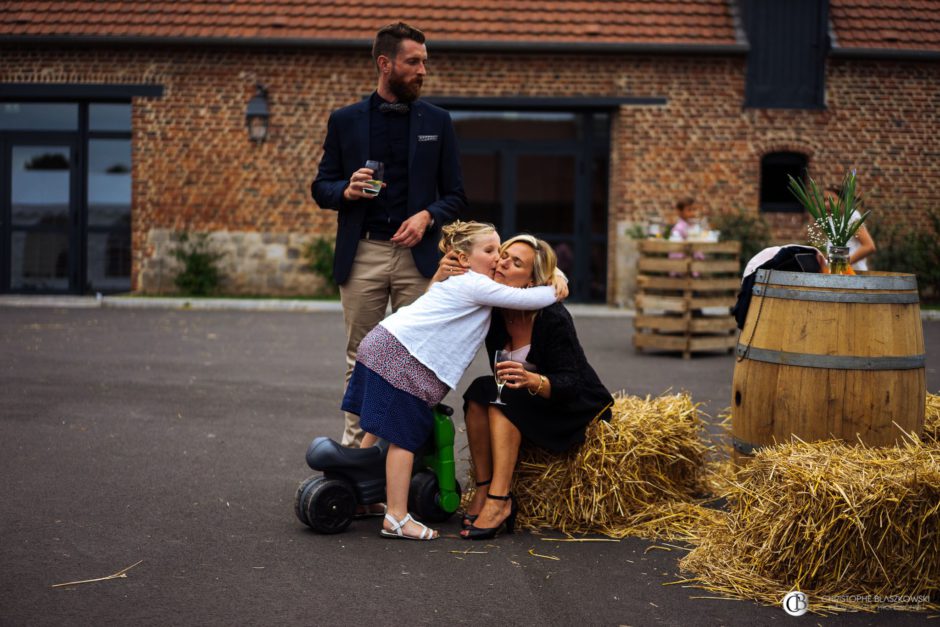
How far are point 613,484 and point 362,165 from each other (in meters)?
1.93

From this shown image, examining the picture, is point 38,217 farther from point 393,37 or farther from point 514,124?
point 393,37

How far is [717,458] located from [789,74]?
13.3m

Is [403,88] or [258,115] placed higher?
[258,115]

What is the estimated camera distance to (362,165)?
5.43m

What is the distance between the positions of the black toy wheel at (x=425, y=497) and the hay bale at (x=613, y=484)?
36cm

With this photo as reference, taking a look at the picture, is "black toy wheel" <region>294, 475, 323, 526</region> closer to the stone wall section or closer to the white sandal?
the white sandal

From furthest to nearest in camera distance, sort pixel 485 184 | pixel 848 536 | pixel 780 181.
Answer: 1. pixel 485 184
2. pixel 780 181
3. pixel 848 536

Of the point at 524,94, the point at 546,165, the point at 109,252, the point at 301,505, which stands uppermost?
the point at 524,94

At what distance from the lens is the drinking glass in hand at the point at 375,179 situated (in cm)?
511

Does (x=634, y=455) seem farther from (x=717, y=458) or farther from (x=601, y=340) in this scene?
(x=601, y=340)

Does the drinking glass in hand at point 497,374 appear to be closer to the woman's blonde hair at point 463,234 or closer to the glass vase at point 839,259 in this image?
the woman's blonde hair at point 463,234

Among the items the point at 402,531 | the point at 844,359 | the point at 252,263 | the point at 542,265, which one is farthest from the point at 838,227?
the point at 252,263

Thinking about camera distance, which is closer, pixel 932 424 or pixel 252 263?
pixel 932 424

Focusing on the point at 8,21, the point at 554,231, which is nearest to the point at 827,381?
the point at 554,231
